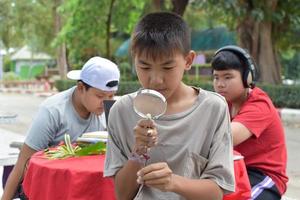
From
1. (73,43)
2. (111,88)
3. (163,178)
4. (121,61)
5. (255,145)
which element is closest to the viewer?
(163,178)

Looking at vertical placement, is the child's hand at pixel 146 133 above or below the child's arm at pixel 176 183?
above

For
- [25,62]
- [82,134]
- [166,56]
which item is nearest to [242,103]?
[82,134]

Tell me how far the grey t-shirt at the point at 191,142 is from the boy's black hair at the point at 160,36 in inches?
8.1

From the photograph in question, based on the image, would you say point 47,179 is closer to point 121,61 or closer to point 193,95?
point 193,95

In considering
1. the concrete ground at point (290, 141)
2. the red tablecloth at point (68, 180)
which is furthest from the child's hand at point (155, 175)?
the concrete ground at point (290, 141)

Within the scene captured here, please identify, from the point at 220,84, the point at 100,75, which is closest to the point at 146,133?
the point at 220,84

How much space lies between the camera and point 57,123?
319 cm

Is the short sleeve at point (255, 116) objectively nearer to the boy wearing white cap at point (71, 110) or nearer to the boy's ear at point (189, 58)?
the boy wearing white cap at point (71, 110)

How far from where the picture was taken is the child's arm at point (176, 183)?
1614 mm

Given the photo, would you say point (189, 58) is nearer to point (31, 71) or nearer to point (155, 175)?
point (155, 175)

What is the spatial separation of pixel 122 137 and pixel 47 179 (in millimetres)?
825

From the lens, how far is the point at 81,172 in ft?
8.04

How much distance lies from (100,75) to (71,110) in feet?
1.04

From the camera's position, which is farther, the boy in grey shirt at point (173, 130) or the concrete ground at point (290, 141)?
the concrete ground at point (290, 141)
